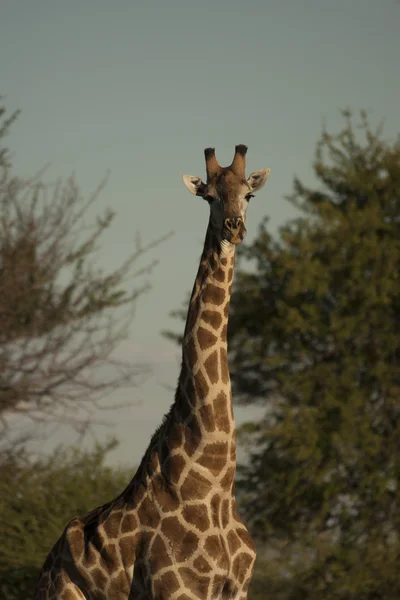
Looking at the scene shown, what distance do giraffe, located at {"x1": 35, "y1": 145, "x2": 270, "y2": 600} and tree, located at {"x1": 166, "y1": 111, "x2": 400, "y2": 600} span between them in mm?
16439

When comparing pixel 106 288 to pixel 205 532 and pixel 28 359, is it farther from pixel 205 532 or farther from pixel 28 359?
pixel 205 532

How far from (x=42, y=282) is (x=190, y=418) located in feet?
46.9

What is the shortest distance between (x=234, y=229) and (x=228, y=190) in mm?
390

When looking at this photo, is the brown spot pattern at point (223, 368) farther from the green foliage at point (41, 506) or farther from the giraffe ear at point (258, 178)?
the green foliage at point (41, 506)

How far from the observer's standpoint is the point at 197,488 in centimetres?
752

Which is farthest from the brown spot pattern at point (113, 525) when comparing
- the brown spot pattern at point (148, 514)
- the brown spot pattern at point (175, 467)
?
the brown spot pattern at point (175, 467)

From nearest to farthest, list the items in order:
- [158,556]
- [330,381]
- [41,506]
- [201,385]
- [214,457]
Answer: [158,556], [214,457], [201,385], [41,506], [330,381]

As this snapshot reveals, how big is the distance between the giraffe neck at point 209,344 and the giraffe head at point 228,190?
0.64 ft

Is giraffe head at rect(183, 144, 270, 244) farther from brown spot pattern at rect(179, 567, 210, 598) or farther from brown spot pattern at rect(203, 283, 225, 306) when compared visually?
brown spot pattern at rect(179, 567, 210, 598)

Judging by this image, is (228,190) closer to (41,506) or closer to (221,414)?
(221,414)

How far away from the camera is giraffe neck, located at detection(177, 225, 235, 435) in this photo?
7605mm

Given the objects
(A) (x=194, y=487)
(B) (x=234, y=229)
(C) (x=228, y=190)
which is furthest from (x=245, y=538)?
(C) (x=228, y=190)

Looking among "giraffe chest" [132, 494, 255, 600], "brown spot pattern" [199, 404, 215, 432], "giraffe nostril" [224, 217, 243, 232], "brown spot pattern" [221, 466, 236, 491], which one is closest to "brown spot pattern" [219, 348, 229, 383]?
"brown spot pattern" [199, 404, 215, 432]

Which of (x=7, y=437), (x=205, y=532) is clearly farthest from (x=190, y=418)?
(x=7, y=437)
